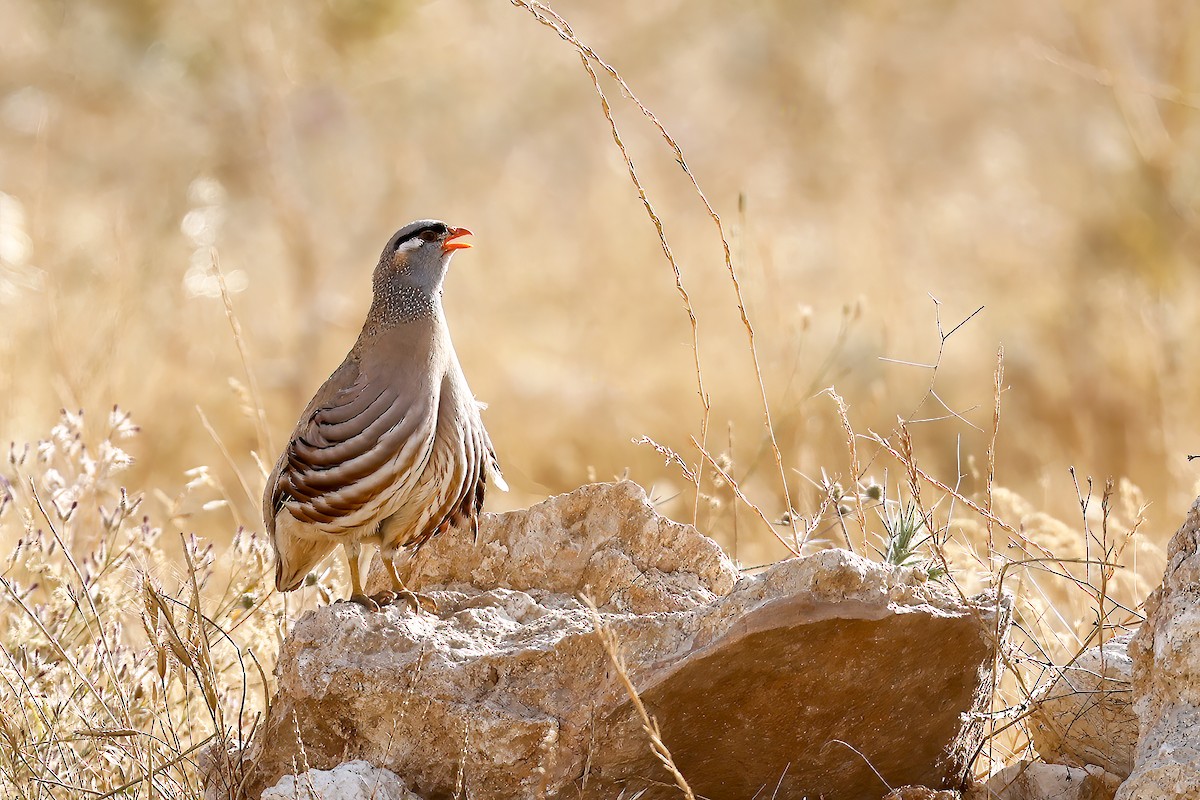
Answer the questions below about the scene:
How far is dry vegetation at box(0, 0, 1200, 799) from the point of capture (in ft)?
19.2

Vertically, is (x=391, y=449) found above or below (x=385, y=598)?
above

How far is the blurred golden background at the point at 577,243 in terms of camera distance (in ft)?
28.9

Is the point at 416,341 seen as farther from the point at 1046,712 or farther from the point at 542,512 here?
the point at 1046,712

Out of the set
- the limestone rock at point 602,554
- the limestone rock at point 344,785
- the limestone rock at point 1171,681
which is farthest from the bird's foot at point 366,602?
the limestone rock at point 1171,681

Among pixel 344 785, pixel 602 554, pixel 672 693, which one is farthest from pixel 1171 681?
pixel 344 785

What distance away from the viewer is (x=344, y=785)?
2488 millimetres

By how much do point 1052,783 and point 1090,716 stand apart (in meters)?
0.17

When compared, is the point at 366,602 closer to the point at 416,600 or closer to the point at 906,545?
the point at 416,600

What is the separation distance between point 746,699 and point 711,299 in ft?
33.4

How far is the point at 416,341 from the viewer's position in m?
3.32

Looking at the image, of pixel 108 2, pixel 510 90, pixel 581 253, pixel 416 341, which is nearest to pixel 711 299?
pixel 581 253

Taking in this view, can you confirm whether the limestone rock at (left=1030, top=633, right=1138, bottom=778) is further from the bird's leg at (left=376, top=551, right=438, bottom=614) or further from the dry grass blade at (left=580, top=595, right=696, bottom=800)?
the bird's leg at (left=376, top=551, right=438, bottom=614)

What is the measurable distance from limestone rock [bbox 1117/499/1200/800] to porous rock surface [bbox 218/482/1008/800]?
28 centimetres

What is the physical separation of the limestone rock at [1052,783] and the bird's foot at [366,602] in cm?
141
